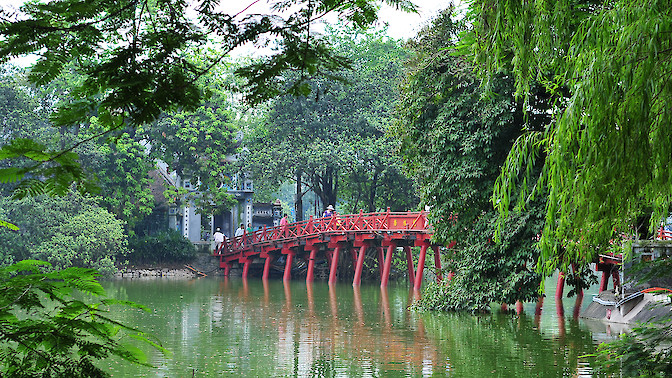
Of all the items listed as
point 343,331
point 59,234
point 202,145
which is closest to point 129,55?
point 343,331

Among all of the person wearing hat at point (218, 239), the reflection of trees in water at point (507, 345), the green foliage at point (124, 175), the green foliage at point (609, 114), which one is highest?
the green foliage at point (124, 175)

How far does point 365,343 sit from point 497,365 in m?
2.90

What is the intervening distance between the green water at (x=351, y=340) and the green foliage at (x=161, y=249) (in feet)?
47.6

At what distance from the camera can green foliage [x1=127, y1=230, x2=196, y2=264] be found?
36.5m

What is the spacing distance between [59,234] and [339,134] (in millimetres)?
12477

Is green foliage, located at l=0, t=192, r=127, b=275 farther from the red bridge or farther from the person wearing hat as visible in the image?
the red bridge

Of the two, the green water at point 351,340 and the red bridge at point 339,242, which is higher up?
the red bridge at point 339,242

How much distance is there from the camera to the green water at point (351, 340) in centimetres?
1038

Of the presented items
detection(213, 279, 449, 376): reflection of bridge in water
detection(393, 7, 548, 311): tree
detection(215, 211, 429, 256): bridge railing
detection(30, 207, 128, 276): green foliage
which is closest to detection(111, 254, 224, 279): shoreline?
detection(215, 211, 429, 256): bridge railing

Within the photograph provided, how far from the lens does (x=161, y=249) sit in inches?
1458

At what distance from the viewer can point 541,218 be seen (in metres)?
15.6

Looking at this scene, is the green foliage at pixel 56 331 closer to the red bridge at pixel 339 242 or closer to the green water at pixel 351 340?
the green water at pixel 351 340

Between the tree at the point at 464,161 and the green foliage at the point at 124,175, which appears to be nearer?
the tree at the point at 464,161

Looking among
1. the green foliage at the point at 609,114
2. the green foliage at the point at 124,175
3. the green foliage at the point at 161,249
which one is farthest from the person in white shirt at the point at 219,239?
the green foliage at the point at 609,114
